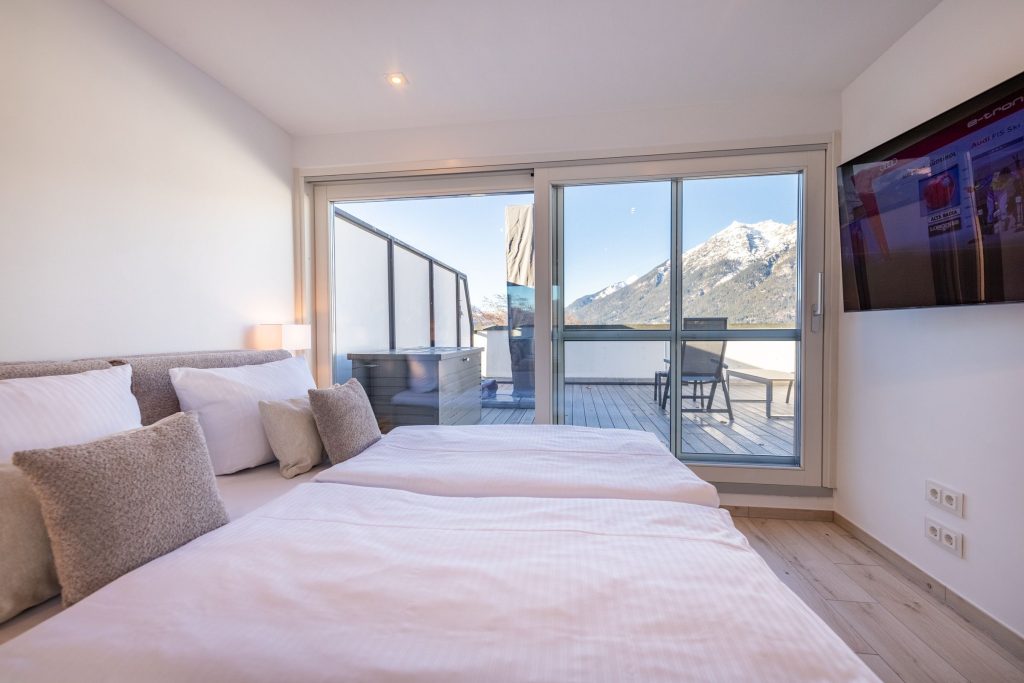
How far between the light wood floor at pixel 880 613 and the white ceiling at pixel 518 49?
254 cm

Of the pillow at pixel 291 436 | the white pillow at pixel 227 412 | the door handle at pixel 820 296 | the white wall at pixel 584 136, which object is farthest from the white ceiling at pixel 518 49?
the pillow at pixel 291 436

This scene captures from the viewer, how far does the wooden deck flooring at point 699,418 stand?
104 inches

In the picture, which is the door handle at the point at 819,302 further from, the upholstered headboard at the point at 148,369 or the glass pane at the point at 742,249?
the upholstered headboard at the point at 148,369

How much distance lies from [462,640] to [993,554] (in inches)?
83.9

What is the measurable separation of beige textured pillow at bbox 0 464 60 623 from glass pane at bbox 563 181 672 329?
8.03 ft

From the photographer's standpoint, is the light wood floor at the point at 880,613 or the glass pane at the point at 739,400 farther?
the glass pane at the point at 739,400

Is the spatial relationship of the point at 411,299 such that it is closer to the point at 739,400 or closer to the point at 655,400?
the point at 655,400

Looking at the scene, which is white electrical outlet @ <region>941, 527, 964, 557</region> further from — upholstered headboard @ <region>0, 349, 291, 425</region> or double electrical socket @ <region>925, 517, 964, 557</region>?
upholstered headboard @ <region>0, 349, 291, 425</region>

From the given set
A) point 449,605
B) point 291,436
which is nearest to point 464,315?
point 291,436

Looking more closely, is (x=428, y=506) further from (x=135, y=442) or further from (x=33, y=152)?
(x=33, y=152)

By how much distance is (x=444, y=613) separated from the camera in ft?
2.35

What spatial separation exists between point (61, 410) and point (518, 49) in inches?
89.0

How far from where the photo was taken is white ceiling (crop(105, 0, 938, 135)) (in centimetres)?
177

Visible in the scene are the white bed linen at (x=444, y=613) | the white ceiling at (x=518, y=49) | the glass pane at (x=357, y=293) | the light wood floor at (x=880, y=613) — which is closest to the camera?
the white bed linen at (x=444, y=613)
